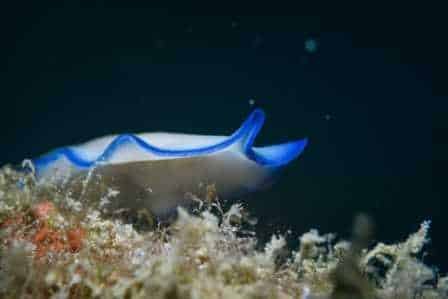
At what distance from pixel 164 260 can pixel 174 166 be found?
1.38 metres

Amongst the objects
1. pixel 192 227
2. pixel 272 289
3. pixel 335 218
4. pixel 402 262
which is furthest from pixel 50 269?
pixel 335 218

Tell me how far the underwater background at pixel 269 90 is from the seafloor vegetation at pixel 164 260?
225 inches

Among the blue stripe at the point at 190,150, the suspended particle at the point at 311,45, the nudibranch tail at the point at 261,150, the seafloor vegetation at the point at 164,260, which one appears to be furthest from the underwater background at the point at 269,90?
the seafloor vegetation at the point at 164,260

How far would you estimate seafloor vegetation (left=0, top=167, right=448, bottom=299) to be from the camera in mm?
1468

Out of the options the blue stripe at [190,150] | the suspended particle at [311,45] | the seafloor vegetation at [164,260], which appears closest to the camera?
the seafloor vegetation at [164,260]

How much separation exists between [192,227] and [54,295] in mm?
558

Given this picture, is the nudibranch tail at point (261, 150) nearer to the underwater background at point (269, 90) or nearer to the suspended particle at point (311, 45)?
the underwater background at point (269, 90)

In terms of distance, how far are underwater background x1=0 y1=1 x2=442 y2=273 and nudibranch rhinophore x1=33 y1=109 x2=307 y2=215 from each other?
5126mm

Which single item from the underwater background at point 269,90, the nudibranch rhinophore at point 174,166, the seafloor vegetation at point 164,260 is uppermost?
the underwater background at point 269,90

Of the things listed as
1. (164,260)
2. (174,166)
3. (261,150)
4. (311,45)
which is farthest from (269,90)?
(164,260)

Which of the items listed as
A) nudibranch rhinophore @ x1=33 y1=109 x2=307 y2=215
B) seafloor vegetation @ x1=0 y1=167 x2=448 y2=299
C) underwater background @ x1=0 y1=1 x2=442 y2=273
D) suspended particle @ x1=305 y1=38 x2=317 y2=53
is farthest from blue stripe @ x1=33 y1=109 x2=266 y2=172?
suspended particle @ x1=305 y1=38 x2=317 y2=53

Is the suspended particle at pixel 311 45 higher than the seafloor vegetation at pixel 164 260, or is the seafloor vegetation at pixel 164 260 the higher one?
the suspended particle at pixel 311 45

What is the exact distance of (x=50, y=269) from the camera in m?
1.62

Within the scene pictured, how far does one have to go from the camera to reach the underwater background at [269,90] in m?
8.41
